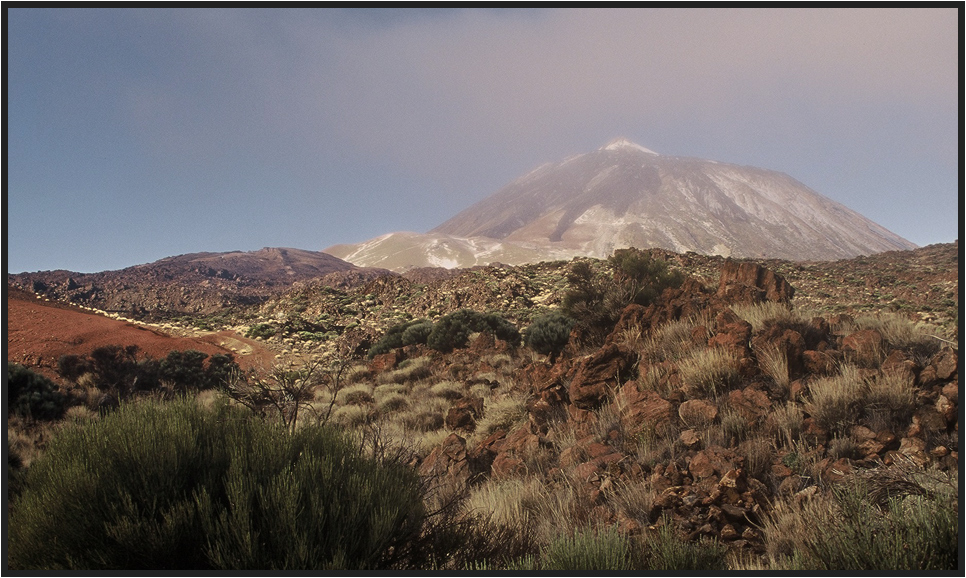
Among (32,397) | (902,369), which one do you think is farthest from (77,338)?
(902,369)

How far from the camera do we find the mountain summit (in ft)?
293

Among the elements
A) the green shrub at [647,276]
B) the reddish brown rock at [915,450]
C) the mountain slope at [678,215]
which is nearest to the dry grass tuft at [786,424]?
the reddish brown rock at [915,450]

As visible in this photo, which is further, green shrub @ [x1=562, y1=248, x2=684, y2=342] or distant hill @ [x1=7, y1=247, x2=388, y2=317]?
distant hill @ [x1=7, y1=247, x2=388, y2=317]

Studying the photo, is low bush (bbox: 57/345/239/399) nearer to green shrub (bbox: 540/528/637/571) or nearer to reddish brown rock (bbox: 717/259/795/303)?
green shrub (bbox: 540/528/637/571)

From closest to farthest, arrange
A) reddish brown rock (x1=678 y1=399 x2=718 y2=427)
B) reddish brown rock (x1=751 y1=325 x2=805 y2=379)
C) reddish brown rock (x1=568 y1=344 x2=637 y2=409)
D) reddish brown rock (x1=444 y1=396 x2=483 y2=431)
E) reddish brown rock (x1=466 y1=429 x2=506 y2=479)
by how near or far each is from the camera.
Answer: reddish brown rock (x1=678 y1=399 x2=718 y2=427) → reddish brown rock (x1=751 y1=325 x2=805 y2=379) → reddish brown rock (x1=466 y1=429 x2=506 y2=479) → reddish brown rock (x1=568 y1=344 x2=637 y2=409) → reddish brown rock (x1=444 y1=396 x2=483 y2=431)

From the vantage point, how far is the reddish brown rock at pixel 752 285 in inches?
297

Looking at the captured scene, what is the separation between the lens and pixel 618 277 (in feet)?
35.6

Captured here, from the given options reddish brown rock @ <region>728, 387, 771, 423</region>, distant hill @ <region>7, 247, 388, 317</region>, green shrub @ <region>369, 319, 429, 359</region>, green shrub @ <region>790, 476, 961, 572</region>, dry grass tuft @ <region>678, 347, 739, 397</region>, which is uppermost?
distant hill @ <region>7, 247, 388, 317</region>

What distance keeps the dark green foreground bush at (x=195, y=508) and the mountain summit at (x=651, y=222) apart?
226 feet

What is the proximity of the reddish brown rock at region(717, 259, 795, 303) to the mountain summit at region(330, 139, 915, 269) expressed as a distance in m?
62.0

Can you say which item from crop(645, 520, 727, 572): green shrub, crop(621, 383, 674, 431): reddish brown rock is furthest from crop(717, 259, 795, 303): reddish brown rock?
crop(645, 520, 727, 572): green shrub

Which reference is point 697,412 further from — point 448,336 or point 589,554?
point 448,336

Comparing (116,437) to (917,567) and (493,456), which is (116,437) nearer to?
(493,456)

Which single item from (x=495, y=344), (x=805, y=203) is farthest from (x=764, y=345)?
(x=805, y=203)
